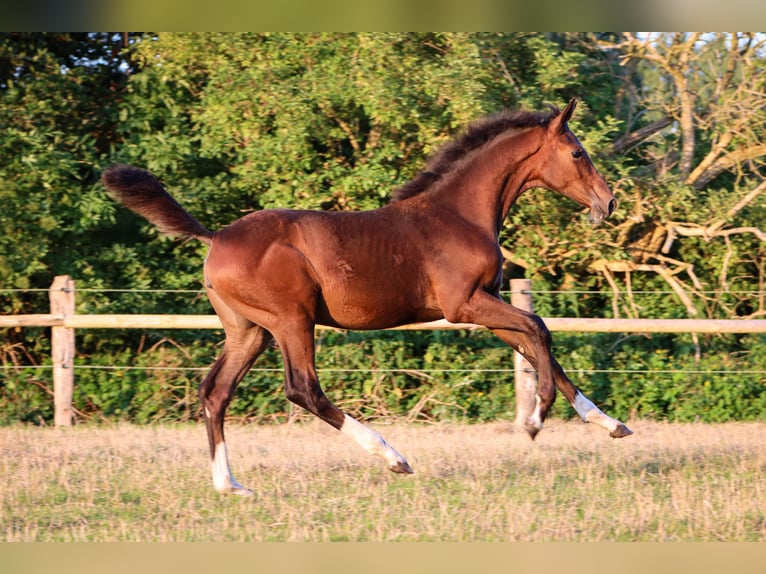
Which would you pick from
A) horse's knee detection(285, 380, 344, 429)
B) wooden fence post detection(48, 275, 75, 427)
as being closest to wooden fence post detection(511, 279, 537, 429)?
horse's knee detection(285, 380, 344, 429)

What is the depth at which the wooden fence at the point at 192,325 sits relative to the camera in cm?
795

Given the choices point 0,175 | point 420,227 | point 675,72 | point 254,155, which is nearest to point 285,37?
point 254,155

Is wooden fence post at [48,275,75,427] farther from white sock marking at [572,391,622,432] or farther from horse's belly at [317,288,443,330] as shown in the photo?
white sock marking at [572,391,622,432]

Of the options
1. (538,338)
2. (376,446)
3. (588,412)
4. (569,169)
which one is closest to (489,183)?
(569,169)

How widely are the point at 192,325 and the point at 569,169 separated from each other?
3771 mm

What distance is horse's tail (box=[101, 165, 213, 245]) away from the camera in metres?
5.16

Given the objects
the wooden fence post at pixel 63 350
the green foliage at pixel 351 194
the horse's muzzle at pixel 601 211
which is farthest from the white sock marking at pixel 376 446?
the wooden fence post at pixel 63 350

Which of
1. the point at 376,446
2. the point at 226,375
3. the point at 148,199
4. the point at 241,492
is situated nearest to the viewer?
the point at 376,446

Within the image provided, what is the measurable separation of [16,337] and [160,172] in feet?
7.81

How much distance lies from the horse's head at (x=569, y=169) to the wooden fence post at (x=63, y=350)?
4.67 meters

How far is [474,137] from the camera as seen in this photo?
5.68 metres

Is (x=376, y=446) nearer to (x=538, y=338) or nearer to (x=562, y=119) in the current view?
(x=538, y=338)

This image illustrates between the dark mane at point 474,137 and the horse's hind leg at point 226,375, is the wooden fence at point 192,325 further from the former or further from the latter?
the dark mane at point 474,137

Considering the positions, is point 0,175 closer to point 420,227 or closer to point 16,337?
point 16,337
